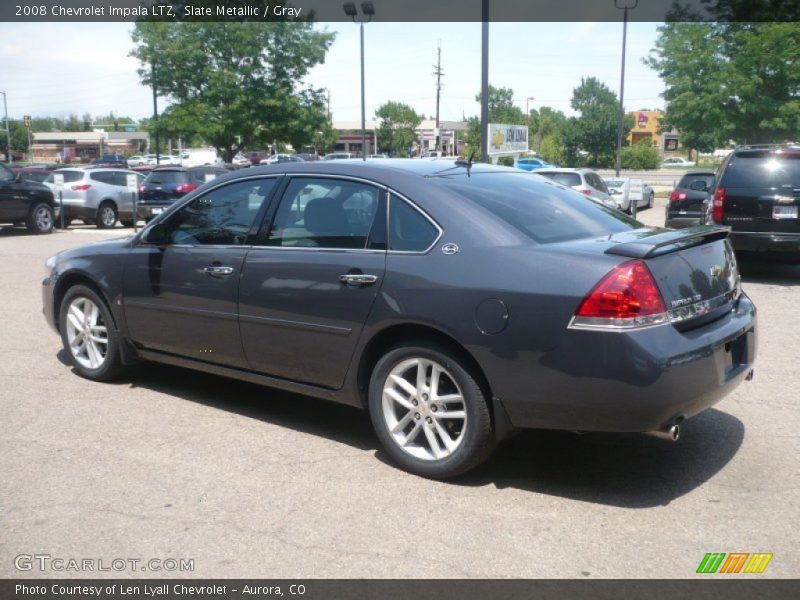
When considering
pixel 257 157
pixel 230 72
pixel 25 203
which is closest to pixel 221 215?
pixel 25 203

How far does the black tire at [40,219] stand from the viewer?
783 inches

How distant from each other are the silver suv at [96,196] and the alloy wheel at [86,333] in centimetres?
1645

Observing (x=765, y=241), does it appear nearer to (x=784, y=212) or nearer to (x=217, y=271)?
(x=784, y=212)

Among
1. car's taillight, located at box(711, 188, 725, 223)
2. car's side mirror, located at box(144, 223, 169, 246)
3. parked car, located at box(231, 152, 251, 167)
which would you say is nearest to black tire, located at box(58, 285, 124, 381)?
car's side mirror, located at box(144, 223, 169, 246)

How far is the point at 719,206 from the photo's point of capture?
36.4 ft

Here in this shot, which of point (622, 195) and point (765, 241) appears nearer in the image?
point (765, 241)

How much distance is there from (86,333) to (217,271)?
1682mm

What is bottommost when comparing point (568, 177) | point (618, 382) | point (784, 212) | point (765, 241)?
point (765, 241)

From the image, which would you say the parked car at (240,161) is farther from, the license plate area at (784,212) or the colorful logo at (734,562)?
the colorful logo at (734,562)

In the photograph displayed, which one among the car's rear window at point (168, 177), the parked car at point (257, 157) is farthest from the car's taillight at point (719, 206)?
the parked car at point (257, 157)

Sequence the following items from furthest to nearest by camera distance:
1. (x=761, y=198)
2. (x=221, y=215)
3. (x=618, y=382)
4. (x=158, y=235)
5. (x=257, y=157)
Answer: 1. (x=257, y=157)
2. (x=761, y=198)
3. (x=158, y=235)
4. (x=221, y=215)
5. (x=618, y=382)

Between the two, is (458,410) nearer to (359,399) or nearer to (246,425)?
(359,399)

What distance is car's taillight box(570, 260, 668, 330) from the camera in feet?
12.4

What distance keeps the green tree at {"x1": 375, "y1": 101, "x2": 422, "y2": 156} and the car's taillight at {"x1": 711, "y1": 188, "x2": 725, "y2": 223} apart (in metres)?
70.1
